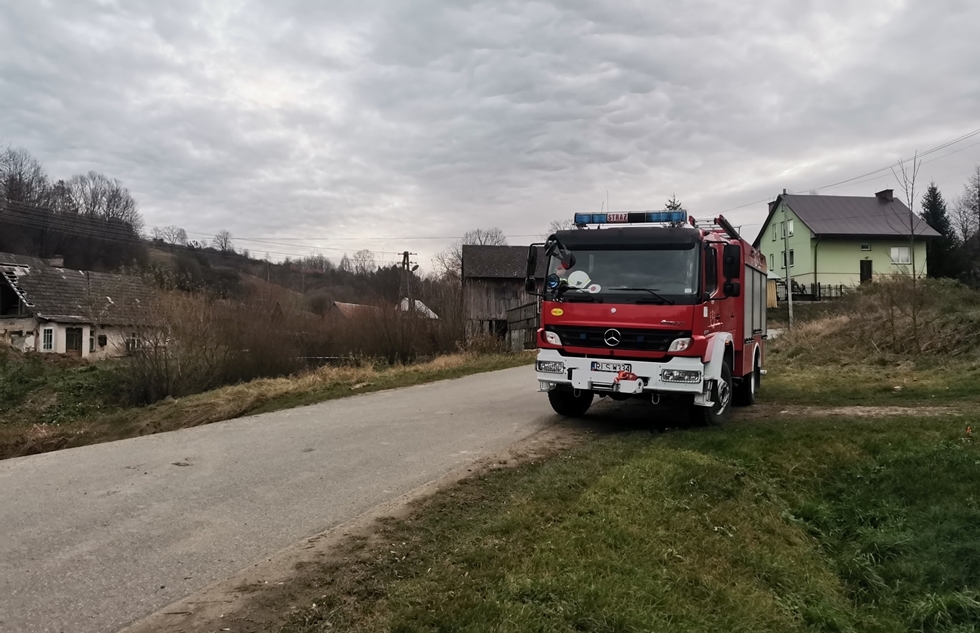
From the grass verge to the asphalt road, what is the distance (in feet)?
11.1

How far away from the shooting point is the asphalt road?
4.04 meters

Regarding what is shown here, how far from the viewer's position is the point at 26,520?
5414 mm

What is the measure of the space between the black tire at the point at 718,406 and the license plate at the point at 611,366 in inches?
53.5

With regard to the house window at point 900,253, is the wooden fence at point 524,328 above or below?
below

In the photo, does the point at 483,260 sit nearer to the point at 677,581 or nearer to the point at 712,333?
the point at 712,333

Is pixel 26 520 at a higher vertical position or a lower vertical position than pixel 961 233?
lower

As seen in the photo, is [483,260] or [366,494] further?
[483,260]

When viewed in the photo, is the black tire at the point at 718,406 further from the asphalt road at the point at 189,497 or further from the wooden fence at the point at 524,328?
the wooden fence at the point at 524,328

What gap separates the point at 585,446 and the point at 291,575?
15.7ft

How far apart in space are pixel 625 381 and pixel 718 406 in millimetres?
1909

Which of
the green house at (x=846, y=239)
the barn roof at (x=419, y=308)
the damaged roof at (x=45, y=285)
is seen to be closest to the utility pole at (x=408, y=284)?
the barn roof at (x=419, y=308)

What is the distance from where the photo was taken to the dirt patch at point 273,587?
11.6 ft

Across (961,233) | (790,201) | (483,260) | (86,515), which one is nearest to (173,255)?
(483,260)

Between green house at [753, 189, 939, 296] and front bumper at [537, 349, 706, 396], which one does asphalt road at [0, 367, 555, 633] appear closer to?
front bumper at [537, 349, 706, 396]
